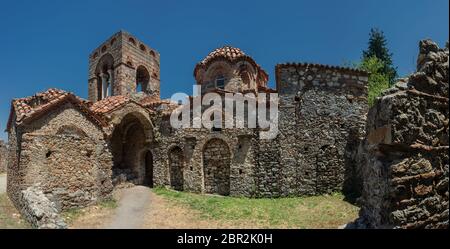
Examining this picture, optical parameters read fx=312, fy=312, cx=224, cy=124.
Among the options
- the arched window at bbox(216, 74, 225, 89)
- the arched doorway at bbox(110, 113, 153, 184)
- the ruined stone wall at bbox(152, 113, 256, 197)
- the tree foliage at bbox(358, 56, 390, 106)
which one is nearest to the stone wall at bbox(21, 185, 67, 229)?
the ruined stone wall at bbox(152, 113, 256, 197)

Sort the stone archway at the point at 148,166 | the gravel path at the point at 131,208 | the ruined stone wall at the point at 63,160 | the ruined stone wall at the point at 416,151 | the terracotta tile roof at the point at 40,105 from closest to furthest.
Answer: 1. the ruined stone wall at the point at 416,151
2. the gravel path at the point at 131,208
3. the ruined stone wall at the point at 63,160
4. the terracotta tile roof at the point at 40,105
5. the stone archway at the point at 148,166

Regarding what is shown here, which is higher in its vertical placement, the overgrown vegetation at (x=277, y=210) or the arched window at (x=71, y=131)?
the arched window at (x=71, y=131)

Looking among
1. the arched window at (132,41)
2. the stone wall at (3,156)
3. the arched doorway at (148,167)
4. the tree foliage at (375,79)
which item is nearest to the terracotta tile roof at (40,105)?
the arched doorway at (148,167)

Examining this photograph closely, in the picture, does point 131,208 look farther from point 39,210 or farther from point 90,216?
point 39,210

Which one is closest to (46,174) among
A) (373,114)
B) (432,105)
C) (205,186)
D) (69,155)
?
(69,155)

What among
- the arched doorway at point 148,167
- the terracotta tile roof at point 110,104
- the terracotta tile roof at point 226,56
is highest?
the terracotta tile roof at point 226,56

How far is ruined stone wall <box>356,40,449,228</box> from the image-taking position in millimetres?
4996

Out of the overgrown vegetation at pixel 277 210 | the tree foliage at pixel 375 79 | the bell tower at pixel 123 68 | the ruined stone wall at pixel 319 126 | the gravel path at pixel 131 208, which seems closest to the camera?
the overgrown vegetation at pixel 277 210

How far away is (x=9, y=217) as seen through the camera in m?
9.89

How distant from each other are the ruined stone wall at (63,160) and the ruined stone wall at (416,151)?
10.2 metres

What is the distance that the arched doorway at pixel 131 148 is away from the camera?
701 inches

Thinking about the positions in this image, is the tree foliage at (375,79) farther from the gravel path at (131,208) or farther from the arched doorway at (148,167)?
the gravel path at (131,208)

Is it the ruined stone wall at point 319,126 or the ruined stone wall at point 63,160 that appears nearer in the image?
the ruined stone wall at point 63,160

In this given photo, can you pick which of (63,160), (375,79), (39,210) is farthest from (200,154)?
(375,79)
